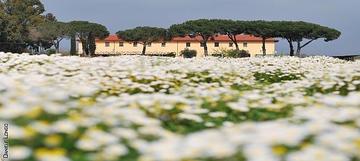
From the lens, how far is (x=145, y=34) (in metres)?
69.7

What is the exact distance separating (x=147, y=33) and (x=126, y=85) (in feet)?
207

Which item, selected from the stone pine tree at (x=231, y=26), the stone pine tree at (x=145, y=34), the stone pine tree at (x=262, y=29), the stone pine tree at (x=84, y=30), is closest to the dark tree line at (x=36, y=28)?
the stone pine tree at (x=84, y=30)

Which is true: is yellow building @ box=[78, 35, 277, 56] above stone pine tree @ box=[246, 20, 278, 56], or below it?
below

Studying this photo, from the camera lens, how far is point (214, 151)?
2.66 metres

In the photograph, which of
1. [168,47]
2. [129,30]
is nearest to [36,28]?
[129,30]

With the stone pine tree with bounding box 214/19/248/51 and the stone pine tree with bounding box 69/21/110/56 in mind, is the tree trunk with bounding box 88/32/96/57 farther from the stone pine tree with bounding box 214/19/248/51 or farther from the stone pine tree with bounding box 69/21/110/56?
the stone pine tree with bounding box 214/19/248/51

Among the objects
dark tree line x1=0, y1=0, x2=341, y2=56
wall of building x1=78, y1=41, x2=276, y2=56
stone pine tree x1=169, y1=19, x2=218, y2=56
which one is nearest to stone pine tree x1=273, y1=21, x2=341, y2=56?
dark tree line x1=0, y1=0, x2=341, y2=56

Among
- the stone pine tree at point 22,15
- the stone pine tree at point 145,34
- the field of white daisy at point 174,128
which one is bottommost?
the field of white daisy at point 174,128

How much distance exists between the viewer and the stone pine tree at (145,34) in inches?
2744

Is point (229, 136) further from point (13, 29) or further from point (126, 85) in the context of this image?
point (13, 29)

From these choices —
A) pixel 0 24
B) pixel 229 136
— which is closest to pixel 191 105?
pixel 229 136

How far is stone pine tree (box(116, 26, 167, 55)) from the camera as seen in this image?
69.7 metres

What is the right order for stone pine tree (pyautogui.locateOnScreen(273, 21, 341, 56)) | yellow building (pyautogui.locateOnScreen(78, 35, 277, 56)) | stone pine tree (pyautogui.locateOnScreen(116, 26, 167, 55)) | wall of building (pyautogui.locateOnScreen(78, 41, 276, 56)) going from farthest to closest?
yellow building (pyautogui.locateOnScreen(78, 35, 277, 56))
wall of building (pyautogui.locateOnScreen(78, 41, 276, 56))
stone pine tree (pyautogui.locateOnScreen(116, 26, 167, 55))
stone pine tree (pyautogui.locateOnScreen(273, 21, 341, 56))

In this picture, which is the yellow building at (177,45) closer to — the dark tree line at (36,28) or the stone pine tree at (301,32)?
the dark tree line at (36,28)
